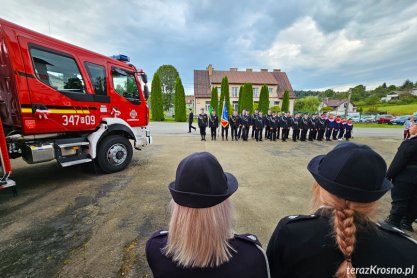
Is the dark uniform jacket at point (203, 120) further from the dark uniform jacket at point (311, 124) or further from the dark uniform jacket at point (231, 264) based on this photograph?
the dark uniform jacket at point (231, 264)

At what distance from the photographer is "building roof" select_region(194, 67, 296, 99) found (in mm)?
40062

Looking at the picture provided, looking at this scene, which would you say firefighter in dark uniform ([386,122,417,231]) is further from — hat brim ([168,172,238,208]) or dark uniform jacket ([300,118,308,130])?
dark uniform jacket ([300,118,308,130])

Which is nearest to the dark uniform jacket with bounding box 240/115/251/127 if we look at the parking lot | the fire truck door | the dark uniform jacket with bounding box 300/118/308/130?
the dark uniform jacket with bounding box 300/118/308/130

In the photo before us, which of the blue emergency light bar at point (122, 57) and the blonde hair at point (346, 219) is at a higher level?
the blue emergency light bar at point (122, 57)

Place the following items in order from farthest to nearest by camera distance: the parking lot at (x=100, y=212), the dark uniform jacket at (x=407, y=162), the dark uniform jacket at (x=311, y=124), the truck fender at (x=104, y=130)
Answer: the dark uniform jacket at (x=311, y=124)
the truck fender at (x=104, y=130)
the dark uniform jacket at (x=407, y=162)
the parking lot at (x=100, y=212)

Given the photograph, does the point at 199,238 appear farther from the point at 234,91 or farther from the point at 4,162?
the point at 234,91

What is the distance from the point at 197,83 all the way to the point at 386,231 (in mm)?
A: 42163

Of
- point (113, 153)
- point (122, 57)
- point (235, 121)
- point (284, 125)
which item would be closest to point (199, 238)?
point (113, 153)

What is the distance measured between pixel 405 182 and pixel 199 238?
11.2 ft

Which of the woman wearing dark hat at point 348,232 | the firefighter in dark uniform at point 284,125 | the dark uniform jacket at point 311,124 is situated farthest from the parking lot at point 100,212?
the dark uniform jacket at point 311,124

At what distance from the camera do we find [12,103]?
404cm

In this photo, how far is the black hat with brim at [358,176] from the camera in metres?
0.99

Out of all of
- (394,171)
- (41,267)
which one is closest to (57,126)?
(41,267)

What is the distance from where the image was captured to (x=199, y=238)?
38.8 inches
